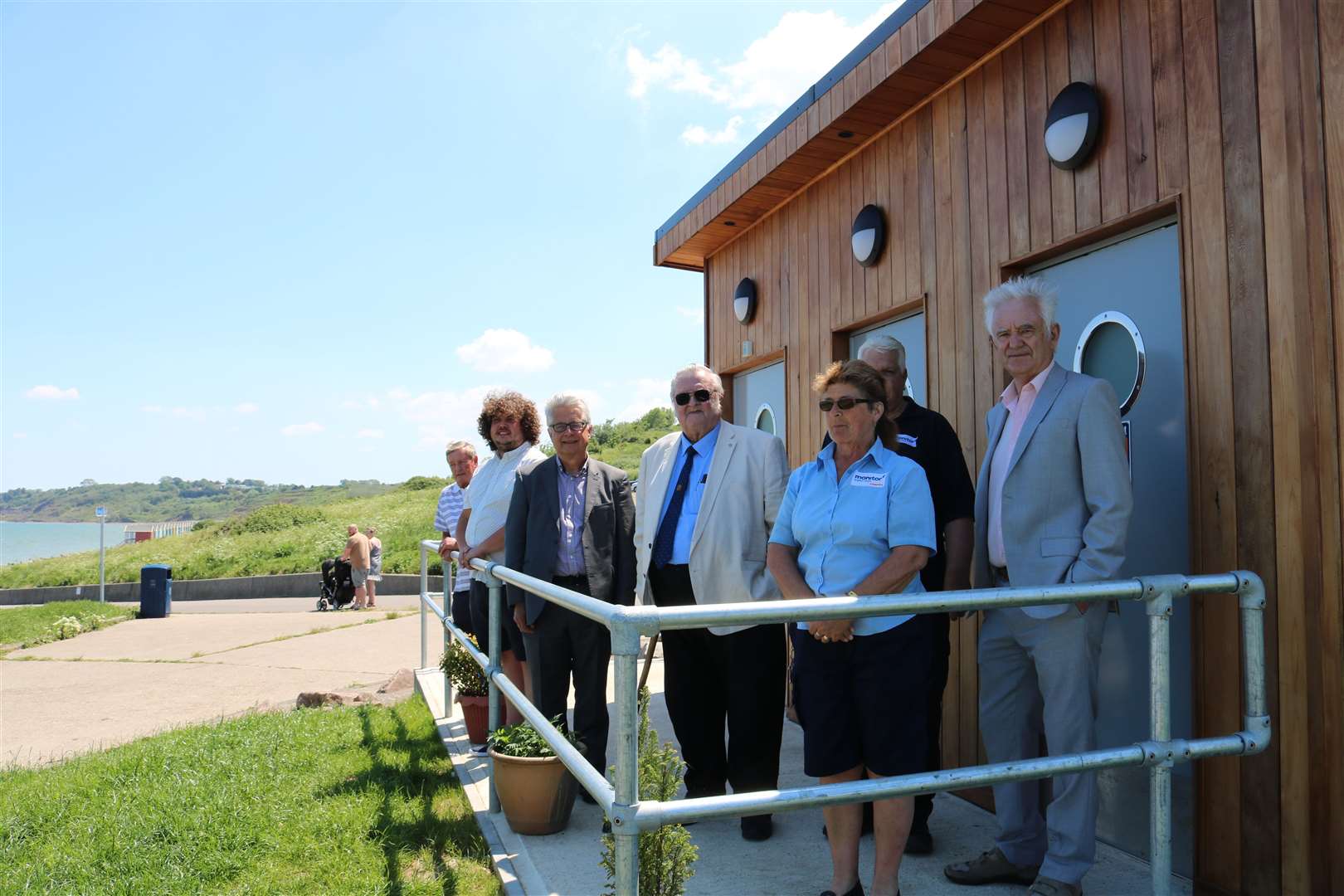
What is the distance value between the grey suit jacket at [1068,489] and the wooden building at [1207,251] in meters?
0.38

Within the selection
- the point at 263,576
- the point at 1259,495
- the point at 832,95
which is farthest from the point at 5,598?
the point at 1259,495

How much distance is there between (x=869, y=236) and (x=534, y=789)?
3014 millimetres

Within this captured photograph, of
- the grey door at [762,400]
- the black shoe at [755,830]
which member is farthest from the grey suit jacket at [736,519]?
the grey door at [762,400]

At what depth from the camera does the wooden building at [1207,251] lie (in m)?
2.24

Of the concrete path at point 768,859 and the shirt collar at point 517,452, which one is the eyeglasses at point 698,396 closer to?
the shirt collar at point 517,452

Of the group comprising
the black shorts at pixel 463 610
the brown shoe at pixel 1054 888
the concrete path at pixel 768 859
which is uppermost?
the black shorts at pixel 463 610

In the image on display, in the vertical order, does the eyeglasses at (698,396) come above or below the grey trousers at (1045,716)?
above

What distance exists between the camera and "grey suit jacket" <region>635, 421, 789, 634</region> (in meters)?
3.19

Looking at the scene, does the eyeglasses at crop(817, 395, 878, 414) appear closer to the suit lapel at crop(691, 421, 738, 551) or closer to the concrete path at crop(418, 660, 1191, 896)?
the suit lapel at crop(691, 421, 738, 551)

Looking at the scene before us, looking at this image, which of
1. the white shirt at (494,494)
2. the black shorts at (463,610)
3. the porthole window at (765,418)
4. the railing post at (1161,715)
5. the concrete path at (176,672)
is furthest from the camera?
the concrete path at (176,672)

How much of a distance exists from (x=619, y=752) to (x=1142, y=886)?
2030 mm

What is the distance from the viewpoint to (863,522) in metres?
2.39

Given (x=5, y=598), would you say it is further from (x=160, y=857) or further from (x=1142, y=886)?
(x=1142, y=886)

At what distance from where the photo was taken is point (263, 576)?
20297mm
